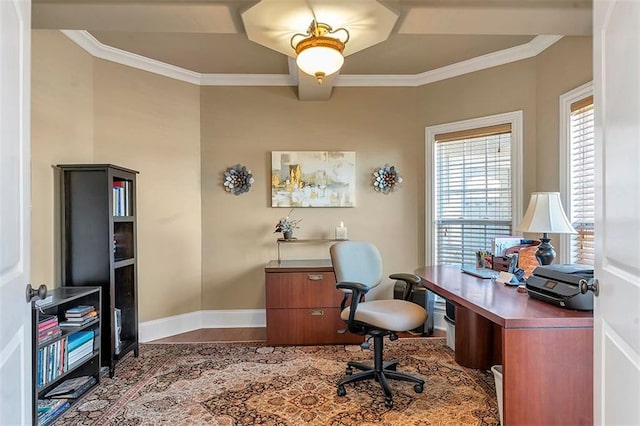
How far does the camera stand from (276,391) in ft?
8.16

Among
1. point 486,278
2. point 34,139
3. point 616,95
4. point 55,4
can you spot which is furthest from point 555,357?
point 34,139

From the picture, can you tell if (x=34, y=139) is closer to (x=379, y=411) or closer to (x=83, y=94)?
(x=83, y=94)

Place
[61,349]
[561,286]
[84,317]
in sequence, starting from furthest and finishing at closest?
[84,317] → [61,349] → [561,286]

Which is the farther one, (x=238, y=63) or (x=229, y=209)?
(x=229, y=209)

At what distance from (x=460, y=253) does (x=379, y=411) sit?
6.36ft

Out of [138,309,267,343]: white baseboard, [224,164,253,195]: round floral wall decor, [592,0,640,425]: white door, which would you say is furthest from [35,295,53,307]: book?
[592,0,640,425]: white door

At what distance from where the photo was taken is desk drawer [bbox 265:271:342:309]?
3.33 metres

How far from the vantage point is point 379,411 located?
87.3 inches

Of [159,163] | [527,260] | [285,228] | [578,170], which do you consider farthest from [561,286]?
[159,163]

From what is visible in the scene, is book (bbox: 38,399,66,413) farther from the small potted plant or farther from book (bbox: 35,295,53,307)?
the small potted plant

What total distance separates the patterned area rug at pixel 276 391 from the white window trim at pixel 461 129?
1176 mm

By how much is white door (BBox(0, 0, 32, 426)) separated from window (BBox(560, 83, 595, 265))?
120 inches

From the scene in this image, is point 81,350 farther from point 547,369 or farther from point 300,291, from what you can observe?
point 547,369

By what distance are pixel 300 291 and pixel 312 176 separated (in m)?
1.24
